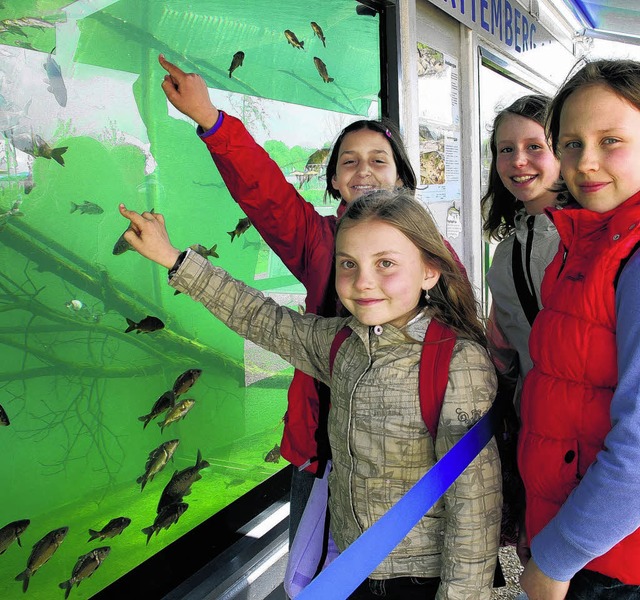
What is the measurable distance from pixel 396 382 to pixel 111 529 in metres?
1.72

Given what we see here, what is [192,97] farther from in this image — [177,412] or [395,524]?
[177,412]

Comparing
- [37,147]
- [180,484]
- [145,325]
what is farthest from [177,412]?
[37,147]

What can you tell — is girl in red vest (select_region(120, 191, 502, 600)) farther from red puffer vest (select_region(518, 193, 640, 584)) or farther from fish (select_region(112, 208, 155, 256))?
fish (select_region(112, 208, 155, 256))

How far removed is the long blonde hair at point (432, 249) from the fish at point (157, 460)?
165cm

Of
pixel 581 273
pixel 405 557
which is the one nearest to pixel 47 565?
pixel 405 557

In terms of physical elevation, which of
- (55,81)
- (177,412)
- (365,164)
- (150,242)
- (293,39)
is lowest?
(177,412)

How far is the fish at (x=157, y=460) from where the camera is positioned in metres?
2.93

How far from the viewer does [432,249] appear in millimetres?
1823

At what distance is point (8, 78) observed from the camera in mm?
2287

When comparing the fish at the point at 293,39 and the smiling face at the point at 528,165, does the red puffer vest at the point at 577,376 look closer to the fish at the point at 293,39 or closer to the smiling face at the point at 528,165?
the smiling face at the point at 528,165

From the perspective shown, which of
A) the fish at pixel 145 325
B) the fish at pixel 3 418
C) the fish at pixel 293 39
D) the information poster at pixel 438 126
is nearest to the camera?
the fish at pixel 3 418

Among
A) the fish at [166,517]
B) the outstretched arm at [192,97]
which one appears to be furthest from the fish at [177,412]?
the outstretched arm at [192,97]

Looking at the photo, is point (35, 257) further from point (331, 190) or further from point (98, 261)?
point (331, 190)

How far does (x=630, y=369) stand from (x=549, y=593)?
569 mm
